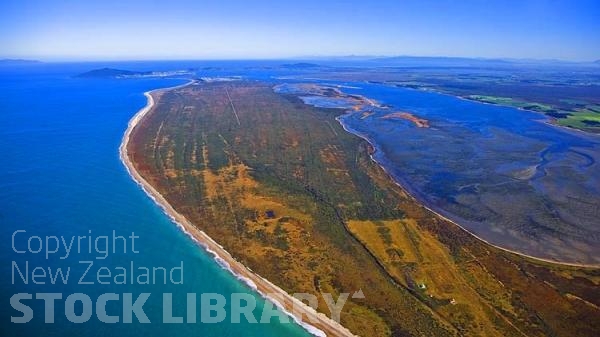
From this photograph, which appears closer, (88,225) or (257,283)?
(257,283)

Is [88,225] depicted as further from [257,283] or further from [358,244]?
[358,244]

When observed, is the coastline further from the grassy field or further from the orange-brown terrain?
the orange-brown terrain

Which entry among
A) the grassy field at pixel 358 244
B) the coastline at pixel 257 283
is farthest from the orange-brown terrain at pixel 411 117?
the coastline at pixel 257 283

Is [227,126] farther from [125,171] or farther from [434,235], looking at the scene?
[434,235]

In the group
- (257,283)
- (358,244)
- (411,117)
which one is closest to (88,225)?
(257,283)

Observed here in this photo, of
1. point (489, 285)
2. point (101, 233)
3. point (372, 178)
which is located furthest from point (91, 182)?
point (489, 285)

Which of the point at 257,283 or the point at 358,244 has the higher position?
the point at 358,244

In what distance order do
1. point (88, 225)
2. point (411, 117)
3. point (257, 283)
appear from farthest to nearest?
1. point (411, 117)
2. point (88, 225)
3. point (257, 283)

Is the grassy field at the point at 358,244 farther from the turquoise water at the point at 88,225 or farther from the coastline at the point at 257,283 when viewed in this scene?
the turquoise water at the point at 88,225

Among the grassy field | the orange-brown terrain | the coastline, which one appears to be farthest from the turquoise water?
Result: the orange-brown terrain
